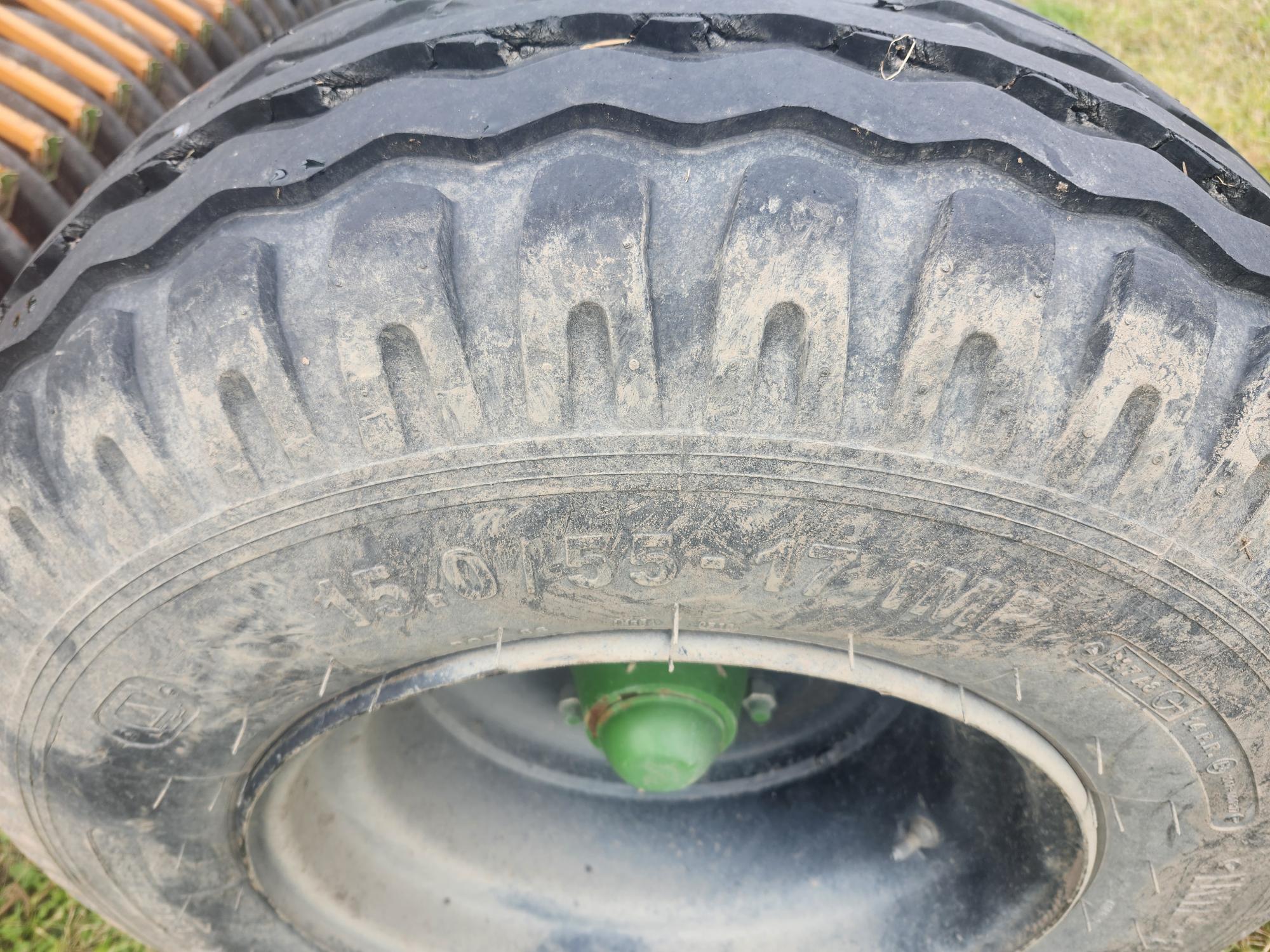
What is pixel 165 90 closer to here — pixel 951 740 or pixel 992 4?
pixel 992 4

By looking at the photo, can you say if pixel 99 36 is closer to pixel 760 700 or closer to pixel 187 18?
pixel 187 18

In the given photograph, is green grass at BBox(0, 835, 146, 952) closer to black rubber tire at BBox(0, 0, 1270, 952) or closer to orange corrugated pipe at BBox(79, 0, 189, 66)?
black rubber tire at BBox(0, 0, 1270, 952)

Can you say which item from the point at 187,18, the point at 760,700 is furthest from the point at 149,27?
the point at 760,700

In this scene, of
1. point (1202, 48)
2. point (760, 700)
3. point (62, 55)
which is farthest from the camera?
point (1202, 48)

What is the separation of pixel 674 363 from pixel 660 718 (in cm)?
69

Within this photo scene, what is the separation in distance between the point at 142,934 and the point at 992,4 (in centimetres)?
163

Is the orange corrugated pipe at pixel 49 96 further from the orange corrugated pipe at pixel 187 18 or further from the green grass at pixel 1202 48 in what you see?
the green grass at pixel 1202 48

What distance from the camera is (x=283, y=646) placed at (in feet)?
3.26

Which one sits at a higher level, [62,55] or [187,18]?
[187,18]

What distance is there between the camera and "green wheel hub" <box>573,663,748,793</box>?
132 centimetres

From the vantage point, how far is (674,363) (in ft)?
2.63

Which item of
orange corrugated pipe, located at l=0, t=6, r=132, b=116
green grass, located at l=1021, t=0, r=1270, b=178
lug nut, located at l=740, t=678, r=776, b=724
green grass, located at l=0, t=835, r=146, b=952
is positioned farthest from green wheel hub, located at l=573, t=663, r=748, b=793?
green grass, located at l=1021, t=0, r=1270, b=178

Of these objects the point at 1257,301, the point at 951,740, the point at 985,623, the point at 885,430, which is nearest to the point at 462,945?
the point at 951,740

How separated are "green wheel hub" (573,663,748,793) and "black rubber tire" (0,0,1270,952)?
0.35 metres
